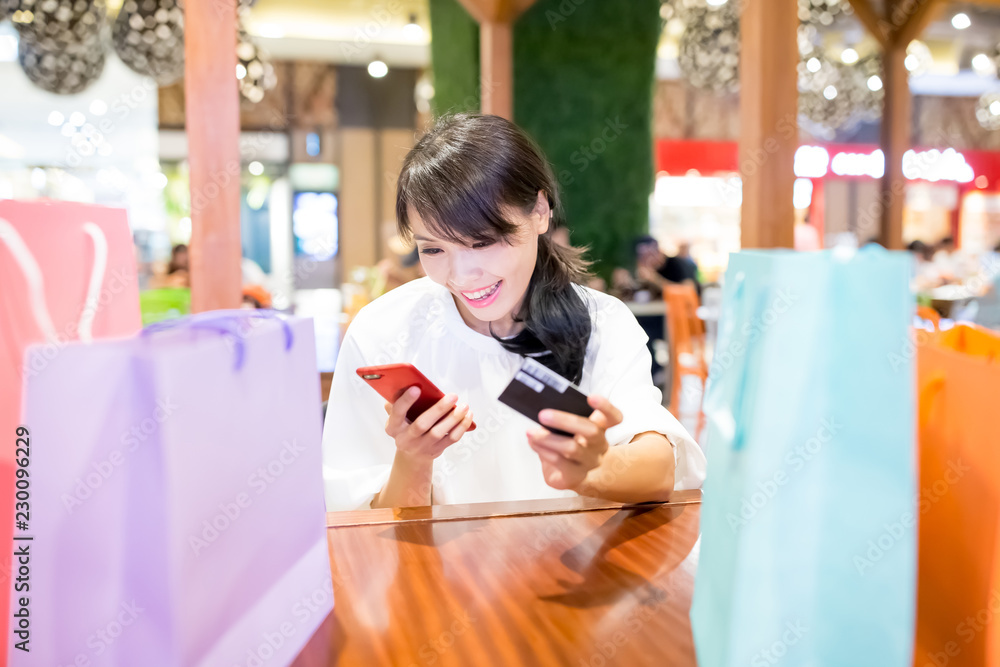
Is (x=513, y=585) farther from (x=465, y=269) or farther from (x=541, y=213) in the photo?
(x=541, y=213)

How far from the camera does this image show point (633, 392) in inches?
50.4

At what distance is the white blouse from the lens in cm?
138

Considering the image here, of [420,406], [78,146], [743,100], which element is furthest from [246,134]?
[420,406]

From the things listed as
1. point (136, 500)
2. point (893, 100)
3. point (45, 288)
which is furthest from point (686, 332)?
point (136, 500)

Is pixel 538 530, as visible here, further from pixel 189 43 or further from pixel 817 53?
pixel 817 53

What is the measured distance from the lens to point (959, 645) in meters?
0.62

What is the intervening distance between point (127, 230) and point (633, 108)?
5009 mm

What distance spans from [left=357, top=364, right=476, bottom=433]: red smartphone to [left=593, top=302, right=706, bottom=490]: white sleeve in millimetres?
323

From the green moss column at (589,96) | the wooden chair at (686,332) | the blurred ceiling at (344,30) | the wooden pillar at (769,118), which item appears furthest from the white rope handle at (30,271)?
the blurred ceiling at (344,30)

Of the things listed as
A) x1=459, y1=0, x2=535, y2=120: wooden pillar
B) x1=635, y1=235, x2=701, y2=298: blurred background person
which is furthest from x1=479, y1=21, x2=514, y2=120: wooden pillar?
x1=635, y1=235, x2=701, y2=298: blurred background person

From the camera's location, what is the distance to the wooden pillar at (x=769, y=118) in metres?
2.56

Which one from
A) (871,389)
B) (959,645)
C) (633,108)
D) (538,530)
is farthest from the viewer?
(633,108)

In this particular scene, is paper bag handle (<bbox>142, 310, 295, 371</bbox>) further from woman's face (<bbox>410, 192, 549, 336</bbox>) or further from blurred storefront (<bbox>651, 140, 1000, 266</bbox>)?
blurred storefront (<bbox>651, 140, 1000, 266</bbox>)

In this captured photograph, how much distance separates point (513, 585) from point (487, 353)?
2.16ft
